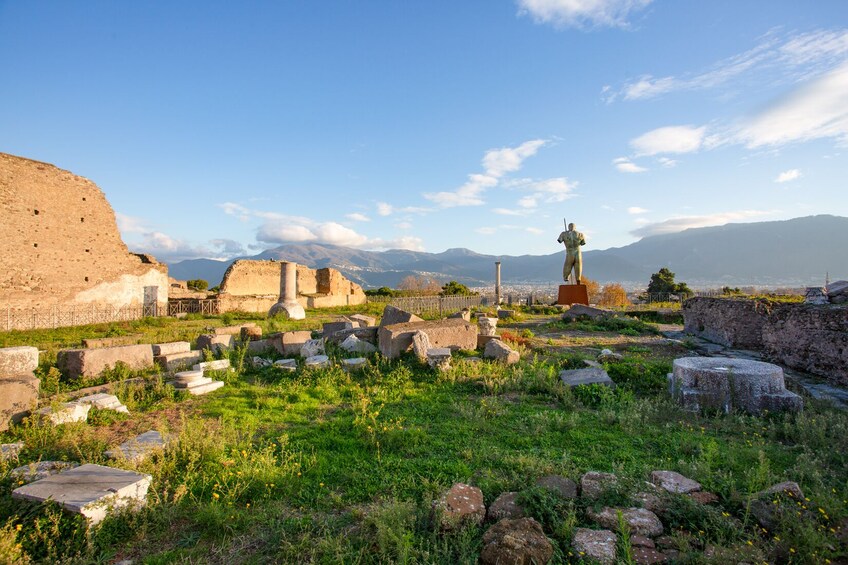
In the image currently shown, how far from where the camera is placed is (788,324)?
9.39 m

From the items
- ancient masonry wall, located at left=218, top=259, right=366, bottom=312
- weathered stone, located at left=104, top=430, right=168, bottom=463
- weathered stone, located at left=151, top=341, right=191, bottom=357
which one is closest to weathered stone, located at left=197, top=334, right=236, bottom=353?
weathered stone, located at left=151, top=341, right=191, bottom=357

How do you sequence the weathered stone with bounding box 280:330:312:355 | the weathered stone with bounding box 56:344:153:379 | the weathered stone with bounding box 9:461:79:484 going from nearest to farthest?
the weathered stone with bounding box 9:461:79:484 < the weathered stone with bounding box 56:344:153:379 < the weathered stone with bounding box 280:330:312:355

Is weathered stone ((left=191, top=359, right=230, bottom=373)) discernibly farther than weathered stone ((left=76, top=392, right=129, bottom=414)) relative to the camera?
Yes

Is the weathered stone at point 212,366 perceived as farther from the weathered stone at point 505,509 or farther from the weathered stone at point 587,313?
the weathered stone at point 587,313

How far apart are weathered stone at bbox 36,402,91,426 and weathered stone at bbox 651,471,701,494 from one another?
7.25 metres

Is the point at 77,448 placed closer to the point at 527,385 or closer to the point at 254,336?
the point at 527,385

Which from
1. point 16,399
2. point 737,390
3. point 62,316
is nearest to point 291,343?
point 16,399

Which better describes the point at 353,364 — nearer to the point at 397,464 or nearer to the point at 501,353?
the point at 501,353

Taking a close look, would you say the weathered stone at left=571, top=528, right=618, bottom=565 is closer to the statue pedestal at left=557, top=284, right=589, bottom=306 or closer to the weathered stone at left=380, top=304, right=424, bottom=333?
the weathered stone at left=380, top=304, right=424, bottom=333

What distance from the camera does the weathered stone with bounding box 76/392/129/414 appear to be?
6.44m

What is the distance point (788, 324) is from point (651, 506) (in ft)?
28.3

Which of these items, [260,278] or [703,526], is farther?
[260,278]

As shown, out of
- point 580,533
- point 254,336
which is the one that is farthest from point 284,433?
point 254,336

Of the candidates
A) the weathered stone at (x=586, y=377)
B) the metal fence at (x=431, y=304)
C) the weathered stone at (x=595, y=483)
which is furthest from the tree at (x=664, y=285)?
the weathered stone at (x=595, y=483)
